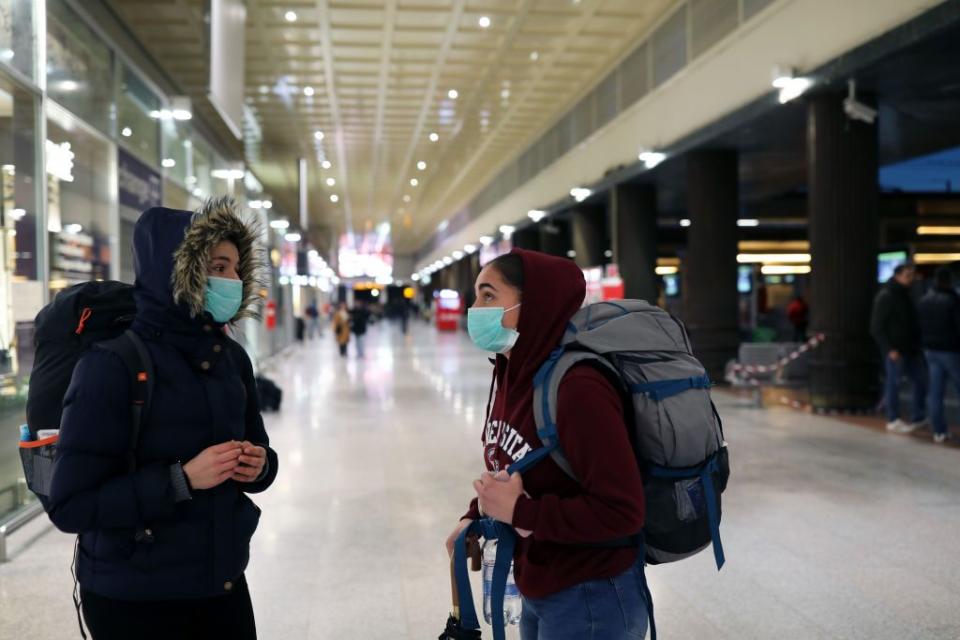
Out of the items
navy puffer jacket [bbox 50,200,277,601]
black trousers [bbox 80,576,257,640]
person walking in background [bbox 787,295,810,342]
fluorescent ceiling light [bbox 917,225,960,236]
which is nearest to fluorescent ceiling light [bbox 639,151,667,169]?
person walking in background [bbox 787,295,810,342]

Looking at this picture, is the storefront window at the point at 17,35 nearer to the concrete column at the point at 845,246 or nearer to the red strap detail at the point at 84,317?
the red strap detail at the point at 84,317

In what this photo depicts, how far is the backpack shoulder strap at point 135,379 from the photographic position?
6.54ft

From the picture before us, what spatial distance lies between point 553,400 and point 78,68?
803 centimetres

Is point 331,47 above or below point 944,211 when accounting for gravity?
above

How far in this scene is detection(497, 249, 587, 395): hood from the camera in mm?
1978

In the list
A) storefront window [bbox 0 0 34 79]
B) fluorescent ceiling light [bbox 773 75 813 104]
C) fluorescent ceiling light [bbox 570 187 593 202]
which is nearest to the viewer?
storefront window [bbox 0 0 34 79]

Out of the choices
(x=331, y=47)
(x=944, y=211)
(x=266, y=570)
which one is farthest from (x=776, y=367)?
(x=944, y=211)

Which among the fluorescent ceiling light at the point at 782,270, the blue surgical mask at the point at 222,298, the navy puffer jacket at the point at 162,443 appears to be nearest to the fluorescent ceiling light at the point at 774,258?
the fluorescent ceiling light at the point at 782,270

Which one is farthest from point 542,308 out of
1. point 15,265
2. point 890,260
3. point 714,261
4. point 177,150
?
point 890,260

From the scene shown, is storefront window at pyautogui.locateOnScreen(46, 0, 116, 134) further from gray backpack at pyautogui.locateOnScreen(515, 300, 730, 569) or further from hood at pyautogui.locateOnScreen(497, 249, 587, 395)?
gray backpack at pyautogui.locateOnScreen(515, 300, 730, 569)

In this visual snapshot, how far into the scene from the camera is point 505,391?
2127 millimetres

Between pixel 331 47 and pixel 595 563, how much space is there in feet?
53.3

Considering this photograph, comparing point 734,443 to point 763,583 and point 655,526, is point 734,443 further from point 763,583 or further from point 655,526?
point 655,526

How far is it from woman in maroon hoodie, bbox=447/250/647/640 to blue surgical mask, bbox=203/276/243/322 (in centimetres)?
67
